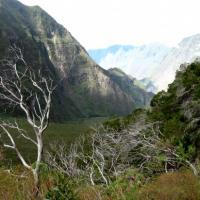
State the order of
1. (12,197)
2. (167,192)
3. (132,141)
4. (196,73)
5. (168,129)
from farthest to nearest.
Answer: (196,73)
(168,129)
(132,141)
(167,192)
(12,197)

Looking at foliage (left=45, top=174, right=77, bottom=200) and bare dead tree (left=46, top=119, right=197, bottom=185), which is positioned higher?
foliage (left=45, top=174, right=77, bottom=200)

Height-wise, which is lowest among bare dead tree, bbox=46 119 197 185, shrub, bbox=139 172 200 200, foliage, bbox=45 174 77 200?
bare dead tree, bbox=46 119 197 185

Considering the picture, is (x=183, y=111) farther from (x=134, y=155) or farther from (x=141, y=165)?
(x=141, y=165)

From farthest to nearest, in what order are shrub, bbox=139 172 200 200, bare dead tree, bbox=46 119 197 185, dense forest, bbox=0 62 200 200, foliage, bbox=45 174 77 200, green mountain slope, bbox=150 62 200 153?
green mountain slope, bbox=150 62 200 153 < bare dead tree, bbox=46 119 197 185 < shrub, bbox=139 172 200 200 < dense forest, bbox=0 62 200 200 < foliage, bbox=45 174 77 200

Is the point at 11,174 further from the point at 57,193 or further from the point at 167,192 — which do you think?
the point at 167,192

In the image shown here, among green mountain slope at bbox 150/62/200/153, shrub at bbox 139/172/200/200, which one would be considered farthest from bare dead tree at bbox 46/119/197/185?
shrub at bbox 139/172/200/200

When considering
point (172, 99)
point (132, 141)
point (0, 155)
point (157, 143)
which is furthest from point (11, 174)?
point (172, 99)

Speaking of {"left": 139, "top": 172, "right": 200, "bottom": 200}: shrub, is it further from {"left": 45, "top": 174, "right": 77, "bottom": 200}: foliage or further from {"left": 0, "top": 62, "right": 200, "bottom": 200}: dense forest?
{"left": 45, "top": 174, "right": 77, "bottom": 200}: foliage

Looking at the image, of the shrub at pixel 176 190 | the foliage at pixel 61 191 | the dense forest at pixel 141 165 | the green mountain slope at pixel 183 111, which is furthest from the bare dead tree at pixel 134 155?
the foliage at pixel 61 191

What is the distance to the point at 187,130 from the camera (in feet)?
97.6

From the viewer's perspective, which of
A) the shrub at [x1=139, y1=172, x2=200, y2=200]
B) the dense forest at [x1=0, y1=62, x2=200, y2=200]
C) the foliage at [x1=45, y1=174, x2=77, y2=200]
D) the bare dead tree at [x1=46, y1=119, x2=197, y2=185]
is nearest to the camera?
the foliage at [x1=45, y1=174, x2=77, y2=200]

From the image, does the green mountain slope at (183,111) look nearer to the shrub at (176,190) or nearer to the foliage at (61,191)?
the shrub at (176,190)

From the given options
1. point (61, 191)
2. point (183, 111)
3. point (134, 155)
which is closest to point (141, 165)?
point (134, 155)

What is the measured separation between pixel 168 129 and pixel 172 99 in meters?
6.41
